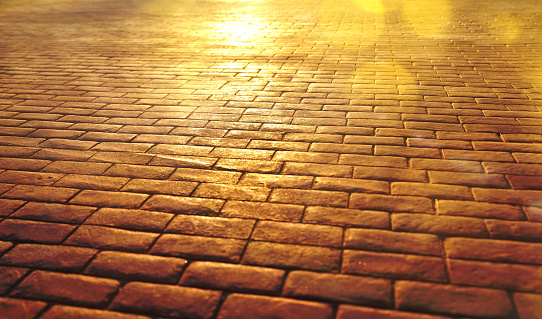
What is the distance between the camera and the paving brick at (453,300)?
1562 millimetres

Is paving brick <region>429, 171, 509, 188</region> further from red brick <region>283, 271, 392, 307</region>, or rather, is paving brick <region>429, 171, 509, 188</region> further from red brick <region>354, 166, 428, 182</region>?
red brick <region>283, 271, 392, 307</region>

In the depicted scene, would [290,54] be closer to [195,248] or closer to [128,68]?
[128,68]

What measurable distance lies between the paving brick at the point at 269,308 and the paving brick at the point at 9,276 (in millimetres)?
924

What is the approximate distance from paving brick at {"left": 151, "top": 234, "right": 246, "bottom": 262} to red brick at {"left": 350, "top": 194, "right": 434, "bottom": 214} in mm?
697

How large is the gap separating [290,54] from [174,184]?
11.7 feet

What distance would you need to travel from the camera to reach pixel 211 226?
6.83 feet

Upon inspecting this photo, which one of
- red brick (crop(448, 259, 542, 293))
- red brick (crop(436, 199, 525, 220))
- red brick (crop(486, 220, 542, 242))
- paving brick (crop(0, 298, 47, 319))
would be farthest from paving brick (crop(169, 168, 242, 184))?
red brick (crop(486, 220, 542, 242))

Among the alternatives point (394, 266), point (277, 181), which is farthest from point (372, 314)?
point (277, 181)

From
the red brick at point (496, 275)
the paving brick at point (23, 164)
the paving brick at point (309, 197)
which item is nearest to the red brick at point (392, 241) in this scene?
the red brick at point (496, 275)

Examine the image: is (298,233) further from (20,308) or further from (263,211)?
(20,308)

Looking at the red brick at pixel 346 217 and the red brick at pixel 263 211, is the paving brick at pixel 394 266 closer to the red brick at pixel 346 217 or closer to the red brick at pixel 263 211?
the red brick at pixel 346 217

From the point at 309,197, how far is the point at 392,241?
54 centimetres

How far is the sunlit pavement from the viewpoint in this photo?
1.69 meters

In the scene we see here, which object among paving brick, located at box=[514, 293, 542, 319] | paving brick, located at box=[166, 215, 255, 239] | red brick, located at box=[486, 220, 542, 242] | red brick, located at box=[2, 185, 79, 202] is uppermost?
red brick, located at box=[2, 185, 79, 202]
